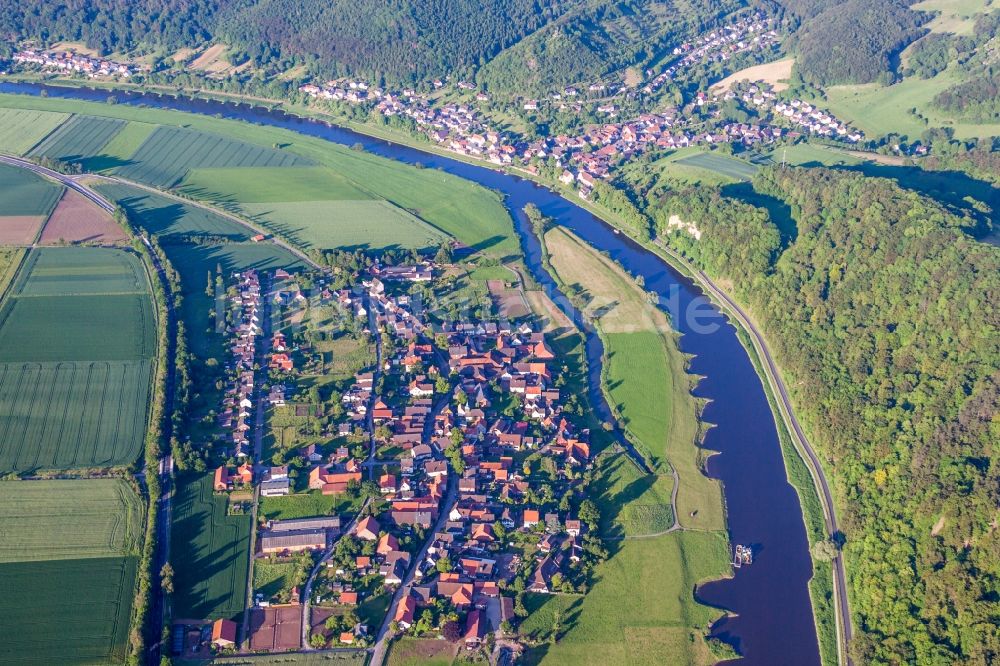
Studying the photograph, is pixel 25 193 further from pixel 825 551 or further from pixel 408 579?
pixel 825 551

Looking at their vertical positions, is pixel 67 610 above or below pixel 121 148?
below

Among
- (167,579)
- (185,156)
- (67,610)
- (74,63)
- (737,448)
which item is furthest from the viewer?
(74,63)

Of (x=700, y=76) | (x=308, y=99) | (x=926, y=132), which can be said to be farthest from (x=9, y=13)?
(x=926, y=132)

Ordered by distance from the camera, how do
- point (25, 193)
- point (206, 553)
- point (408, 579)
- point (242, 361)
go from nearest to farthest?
point (408, 579) → point (206, 553) → point (242, 361) → point (25, 193)

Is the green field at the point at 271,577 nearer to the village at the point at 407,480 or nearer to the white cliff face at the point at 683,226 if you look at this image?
the village at the point at 407,480

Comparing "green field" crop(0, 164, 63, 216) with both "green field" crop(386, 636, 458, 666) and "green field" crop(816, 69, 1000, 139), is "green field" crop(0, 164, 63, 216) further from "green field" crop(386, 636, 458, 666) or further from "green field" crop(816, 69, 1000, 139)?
"green field" crop(816, 69, 1000, 139)

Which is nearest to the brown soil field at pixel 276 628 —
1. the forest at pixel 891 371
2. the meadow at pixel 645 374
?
the meadow at pixel 645 374

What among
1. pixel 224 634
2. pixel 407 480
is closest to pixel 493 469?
pixel 407 480
